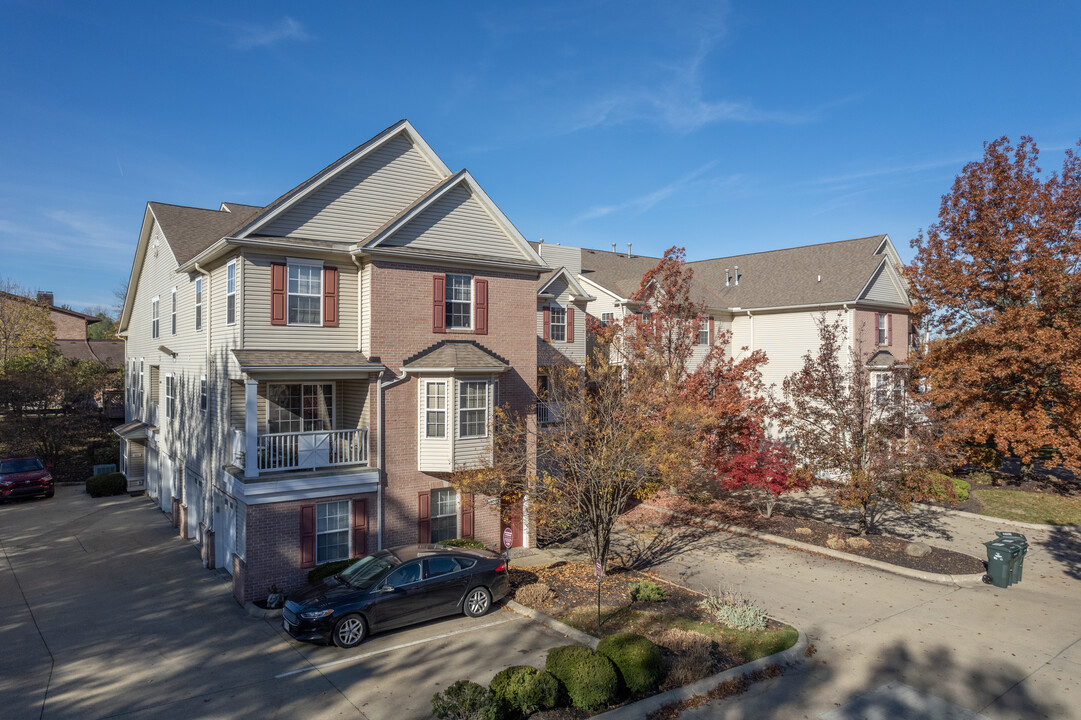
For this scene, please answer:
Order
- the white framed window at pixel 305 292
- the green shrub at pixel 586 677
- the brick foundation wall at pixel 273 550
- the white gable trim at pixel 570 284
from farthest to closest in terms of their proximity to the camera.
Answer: the white gable trim at pixel 570 284, the white framed window at pixel 305 292, the brick foundation wall at pixel 273 550, the green shrub at pixel 586 677

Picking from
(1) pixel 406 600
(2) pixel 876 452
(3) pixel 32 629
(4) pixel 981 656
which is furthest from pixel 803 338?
(3) pixel 32 629

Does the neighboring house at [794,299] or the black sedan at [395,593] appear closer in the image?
the black sedan at [395,593]

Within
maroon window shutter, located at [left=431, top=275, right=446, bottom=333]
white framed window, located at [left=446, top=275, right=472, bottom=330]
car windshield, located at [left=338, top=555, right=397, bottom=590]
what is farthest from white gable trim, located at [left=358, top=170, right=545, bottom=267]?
car windshield, located at [left=338, top=555, right=397, bottom=590]

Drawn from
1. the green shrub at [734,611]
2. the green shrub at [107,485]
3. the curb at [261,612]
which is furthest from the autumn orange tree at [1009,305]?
the green shrub at [107,485]

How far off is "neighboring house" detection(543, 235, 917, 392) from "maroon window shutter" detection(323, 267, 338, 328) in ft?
45.7

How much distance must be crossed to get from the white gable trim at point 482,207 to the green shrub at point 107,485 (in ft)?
64.3

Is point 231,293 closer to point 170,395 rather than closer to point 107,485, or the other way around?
point 170,395

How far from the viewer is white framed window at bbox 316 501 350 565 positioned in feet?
50.6

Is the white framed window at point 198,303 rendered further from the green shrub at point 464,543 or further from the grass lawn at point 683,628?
the grass lawn at point 683,628

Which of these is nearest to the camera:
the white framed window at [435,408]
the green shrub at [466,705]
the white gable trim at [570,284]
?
the green shrub at [466,705]

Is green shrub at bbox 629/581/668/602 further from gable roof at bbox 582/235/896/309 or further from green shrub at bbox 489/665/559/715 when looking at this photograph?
gable roof at bbox 582/235/896/309

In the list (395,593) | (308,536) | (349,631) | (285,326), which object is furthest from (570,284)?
(349,631)

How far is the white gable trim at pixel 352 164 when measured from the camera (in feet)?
50.9

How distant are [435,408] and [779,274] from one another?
76.5 ft
